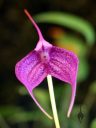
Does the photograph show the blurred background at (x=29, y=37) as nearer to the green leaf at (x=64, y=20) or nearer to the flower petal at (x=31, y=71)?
the green leaf at (x=64, y=20)

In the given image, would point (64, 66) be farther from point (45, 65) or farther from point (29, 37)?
point (29, 37)

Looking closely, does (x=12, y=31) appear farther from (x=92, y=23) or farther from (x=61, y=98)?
(x=61, y=98)

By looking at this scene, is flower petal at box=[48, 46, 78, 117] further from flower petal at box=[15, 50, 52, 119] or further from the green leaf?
the green leaf

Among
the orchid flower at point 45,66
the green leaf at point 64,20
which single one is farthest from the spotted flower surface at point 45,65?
the green leaf at point 64,20

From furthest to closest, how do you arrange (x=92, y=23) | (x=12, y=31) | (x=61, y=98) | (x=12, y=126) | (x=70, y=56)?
(x=12, y=31)
(x=92, y=23)
(x=12, y=126)
(x=61, y=98)
(x=70, y=56)

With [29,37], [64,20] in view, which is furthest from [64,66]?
[29,37]

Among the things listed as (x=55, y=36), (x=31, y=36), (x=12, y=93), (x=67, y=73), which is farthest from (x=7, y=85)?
(x=67, y=73)

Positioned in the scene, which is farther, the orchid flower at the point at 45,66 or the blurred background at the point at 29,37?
the blurred background at the point at 29,37
